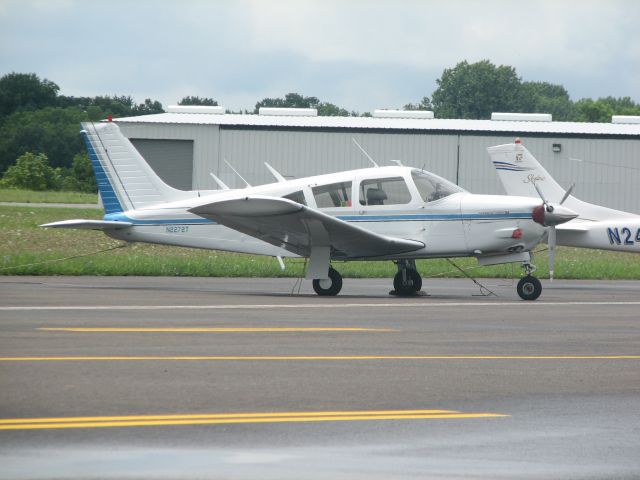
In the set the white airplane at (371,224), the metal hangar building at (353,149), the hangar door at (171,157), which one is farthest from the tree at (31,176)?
the white airplane at (371,224)

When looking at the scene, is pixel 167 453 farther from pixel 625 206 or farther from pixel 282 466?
pixel 625 206

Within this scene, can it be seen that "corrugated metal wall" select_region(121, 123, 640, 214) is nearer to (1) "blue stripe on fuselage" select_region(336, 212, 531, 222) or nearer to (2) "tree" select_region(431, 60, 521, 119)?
(1) "blue stripe on fuselage" select_region(336, 212, 531, 222)

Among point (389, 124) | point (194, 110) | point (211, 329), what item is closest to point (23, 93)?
point (194, 110)

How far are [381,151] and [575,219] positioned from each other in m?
22.6

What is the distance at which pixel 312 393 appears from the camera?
8.03m

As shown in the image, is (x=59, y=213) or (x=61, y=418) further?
(x=59, y=213)

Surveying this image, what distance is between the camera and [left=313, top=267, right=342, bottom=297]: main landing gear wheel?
18.3 meters

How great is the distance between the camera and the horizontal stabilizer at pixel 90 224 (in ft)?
61.2

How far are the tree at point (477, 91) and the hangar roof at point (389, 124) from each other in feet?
251

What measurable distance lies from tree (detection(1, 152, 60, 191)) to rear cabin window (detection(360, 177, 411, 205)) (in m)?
59.5

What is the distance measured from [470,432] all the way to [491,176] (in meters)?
39.6

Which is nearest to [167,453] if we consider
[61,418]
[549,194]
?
[61,418]

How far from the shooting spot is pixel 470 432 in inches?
270

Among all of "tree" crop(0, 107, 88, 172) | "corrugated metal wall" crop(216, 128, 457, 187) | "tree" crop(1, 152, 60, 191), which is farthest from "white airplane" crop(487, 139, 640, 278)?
"tree" crop(0, 107, 88, 172)
